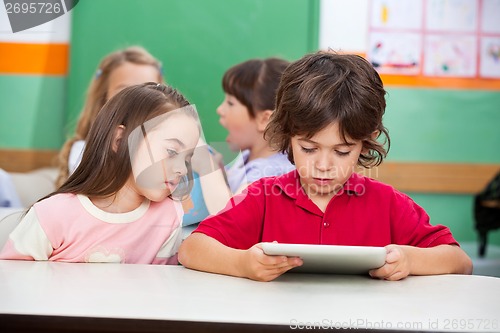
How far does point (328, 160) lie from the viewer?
1.38 m

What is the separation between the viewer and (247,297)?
3.36ft

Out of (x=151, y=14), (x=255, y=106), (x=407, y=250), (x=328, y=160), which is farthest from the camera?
(x=151, y=14)

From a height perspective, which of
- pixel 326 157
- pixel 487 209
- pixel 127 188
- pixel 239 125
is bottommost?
pixel 487 209

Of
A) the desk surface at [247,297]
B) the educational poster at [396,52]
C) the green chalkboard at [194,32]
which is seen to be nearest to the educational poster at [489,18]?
the educational poster at [396,52]

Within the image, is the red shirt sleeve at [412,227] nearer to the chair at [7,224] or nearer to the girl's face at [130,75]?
the chair at [7,224]

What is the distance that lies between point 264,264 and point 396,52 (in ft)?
10.3

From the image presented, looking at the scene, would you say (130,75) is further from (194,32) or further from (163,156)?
(163,156)

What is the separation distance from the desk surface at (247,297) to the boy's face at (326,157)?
222mm

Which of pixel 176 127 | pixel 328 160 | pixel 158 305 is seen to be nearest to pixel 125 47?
pixel 176 127

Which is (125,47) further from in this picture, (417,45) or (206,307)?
(206,307)

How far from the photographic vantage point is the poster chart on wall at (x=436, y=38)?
4.05 metres

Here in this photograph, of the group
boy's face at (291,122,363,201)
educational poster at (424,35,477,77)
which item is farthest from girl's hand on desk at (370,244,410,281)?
educational poster at (424,35,477,77)

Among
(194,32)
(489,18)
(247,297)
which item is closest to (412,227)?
(247,297)

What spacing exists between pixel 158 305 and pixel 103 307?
2.9 inches
